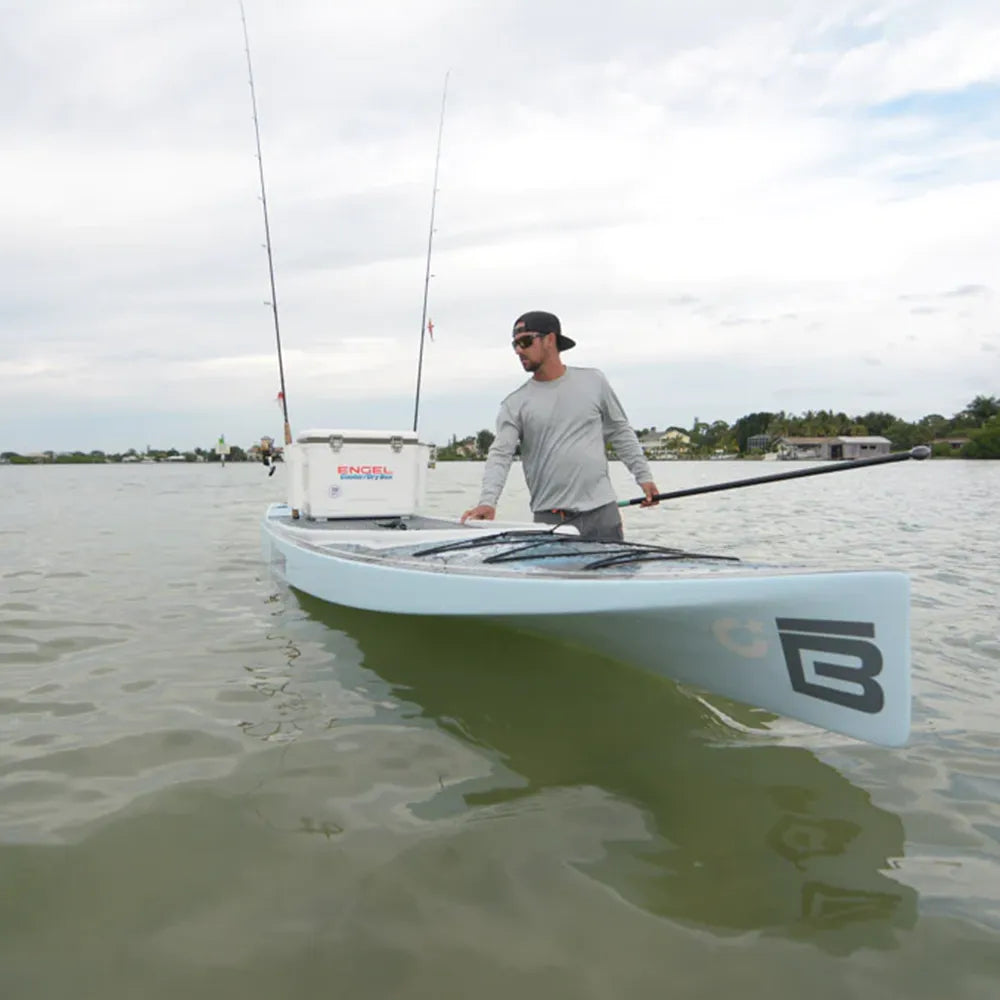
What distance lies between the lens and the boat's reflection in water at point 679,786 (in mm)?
2379

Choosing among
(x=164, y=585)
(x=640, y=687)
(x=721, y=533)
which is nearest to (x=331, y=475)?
(x=164, y=585)

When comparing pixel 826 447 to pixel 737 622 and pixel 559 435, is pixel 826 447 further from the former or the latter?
pixel 737 622

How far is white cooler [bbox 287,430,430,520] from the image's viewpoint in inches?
287

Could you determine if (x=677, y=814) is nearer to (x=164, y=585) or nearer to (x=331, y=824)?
(x=331, y=824)

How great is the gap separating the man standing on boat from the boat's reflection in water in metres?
1.01

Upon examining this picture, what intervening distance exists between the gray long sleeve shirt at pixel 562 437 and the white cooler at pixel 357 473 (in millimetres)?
3079

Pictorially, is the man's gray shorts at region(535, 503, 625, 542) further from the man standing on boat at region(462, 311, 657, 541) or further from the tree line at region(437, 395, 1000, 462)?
the tree line at region(437, 395, 1000, 462)

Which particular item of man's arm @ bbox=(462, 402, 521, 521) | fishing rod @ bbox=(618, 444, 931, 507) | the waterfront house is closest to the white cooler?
man's arm @ bbox=(462, 402, 521, 521)

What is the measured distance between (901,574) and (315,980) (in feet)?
7.59

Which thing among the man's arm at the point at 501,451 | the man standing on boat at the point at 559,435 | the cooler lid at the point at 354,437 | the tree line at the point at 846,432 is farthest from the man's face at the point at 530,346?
the tree line at the point at 846,432

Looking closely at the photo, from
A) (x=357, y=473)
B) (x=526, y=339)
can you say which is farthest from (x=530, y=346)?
(x=357, y=473)

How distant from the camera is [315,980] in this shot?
2.04 metres

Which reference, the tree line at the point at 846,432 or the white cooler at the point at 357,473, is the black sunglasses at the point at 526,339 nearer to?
the white cooler at the point at 357,473

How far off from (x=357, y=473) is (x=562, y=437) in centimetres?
353
